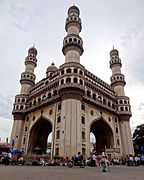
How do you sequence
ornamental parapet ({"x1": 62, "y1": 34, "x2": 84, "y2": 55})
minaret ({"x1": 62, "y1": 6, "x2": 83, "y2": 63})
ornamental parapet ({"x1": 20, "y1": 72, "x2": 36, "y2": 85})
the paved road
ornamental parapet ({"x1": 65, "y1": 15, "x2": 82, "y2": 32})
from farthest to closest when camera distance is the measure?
1. ornamental parapet ({"x1": 20, "y1": 72, "x2": 36, "y2": 85})
2. ornamental parapet ({"x1": 65, "y1": 15, "x2": 82, "y2": 32})
3. ornamental parapet ({"x1": 62, "y1": 34, "x2": 84, "y2": 55})
4. minaret ({"x1": 62, "y1": 6, "x2": 83, "y2": 63})
5. the paved road

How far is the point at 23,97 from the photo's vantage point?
45.9 m

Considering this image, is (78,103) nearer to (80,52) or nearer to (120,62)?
(80,52)

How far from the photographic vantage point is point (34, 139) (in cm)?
4181

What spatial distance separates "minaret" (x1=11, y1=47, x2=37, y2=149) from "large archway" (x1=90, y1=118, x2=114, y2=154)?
1975 cm

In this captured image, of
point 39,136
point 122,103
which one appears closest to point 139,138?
point 122,103

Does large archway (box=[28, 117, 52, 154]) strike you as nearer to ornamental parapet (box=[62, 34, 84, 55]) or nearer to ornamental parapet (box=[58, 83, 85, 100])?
ornamental parapet (box=[58, 83, 85, 100])

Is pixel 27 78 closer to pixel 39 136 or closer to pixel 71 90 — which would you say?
pixel 39 136

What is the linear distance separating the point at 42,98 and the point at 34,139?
1117cm

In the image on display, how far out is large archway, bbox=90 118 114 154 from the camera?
40.3 m

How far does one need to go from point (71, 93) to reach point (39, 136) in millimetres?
19475

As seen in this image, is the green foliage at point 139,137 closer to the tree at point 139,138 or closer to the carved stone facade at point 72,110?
the tree at point 139,138

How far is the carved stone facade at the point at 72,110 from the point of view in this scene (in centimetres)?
3043

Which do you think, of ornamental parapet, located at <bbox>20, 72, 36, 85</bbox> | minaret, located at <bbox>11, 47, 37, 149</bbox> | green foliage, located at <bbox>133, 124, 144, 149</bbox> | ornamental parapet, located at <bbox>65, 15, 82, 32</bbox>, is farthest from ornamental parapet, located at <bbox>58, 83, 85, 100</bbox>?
green foliage, located at <bbox>133, 124, 144, 149</bbox>

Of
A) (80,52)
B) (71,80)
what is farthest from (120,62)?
(71,80)
